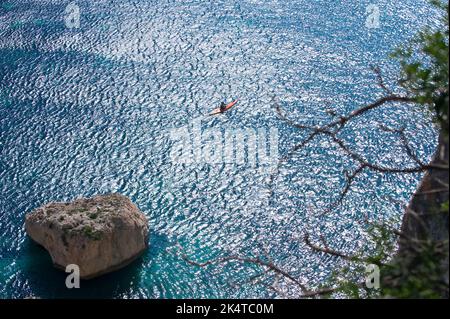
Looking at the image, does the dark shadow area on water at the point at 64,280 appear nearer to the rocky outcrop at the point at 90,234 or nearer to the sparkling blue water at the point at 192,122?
the sparkling blue water at the point at 192,122

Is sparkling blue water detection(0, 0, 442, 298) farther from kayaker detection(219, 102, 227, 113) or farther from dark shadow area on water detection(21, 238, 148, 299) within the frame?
kayaker detection(219, 102, 227, 113)

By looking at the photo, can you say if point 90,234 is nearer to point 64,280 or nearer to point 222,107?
point 64,280

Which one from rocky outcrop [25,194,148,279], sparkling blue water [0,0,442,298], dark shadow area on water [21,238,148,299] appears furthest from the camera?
sparkling blue water [0,0,442,298]

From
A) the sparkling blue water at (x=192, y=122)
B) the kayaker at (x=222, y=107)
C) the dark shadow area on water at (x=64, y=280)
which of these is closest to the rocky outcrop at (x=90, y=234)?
the dark shadow area on water at (x=64, y=280)

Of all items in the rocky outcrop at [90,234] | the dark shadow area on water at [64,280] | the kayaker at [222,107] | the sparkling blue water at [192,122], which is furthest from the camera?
the kayaker at [222,107]

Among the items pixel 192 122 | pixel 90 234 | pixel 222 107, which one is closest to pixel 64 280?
pixel 90 234

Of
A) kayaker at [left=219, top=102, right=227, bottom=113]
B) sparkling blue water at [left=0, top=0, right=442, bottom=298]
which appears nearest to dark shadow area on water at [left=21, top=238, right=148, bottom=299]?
sparkling blue water at [left=0, top=0, right=442, bottom=298]
